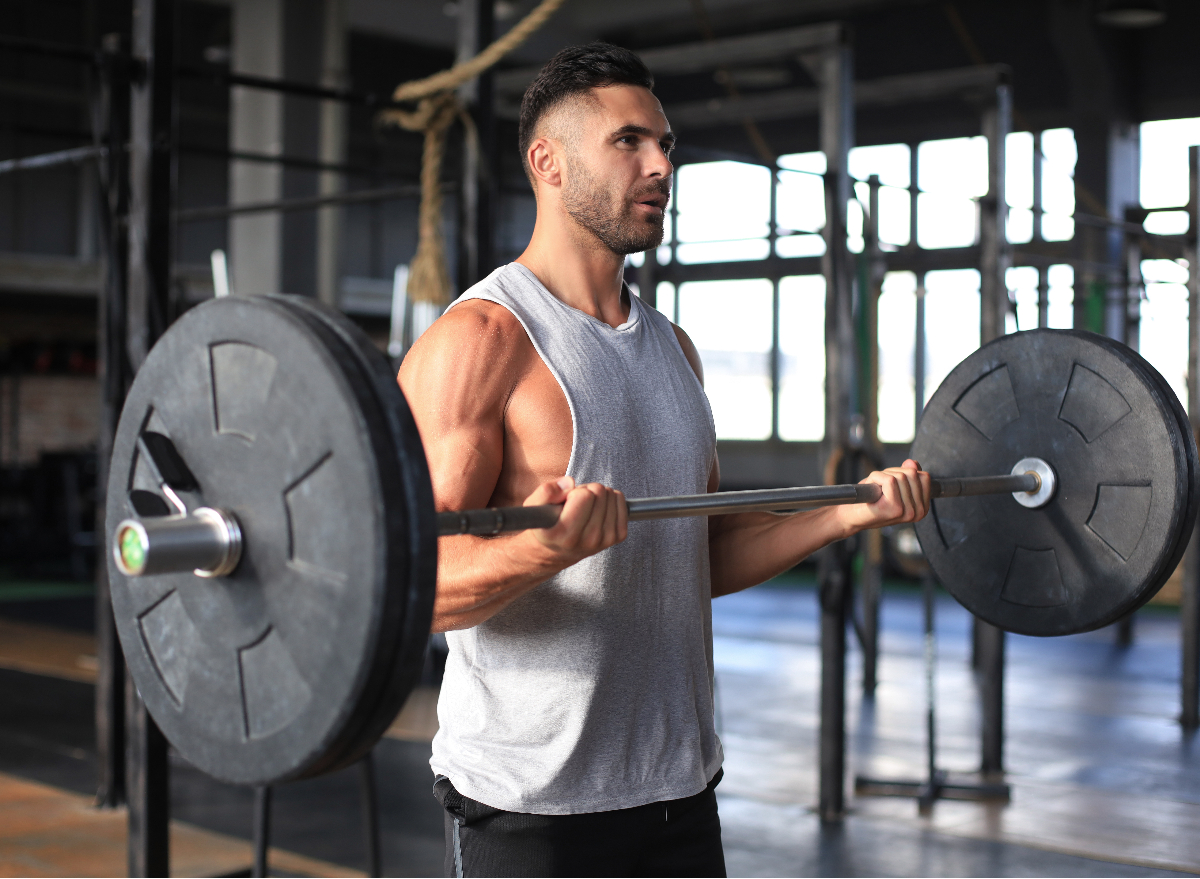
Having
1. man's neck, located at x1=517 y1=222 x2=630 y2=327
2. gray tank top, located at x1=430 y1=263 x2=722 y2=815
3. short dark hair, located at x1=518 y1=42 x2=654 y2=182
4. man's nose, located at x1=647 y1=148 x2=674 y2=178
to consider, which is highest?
short dark hair, located at x1=518 y1=42 x2=654 y2=182

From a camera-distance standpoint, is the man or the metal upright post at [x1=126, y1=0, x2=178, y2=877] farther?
the metal upright post at [x1=126, y1=0, x2=178, y2=877]

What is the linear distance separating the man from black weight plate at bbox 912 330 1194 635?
18.8 inches

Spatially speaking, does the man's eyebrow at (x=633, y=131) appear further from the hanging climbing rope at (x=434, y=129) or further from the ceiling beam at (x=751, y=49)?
the ceiling beam at (x=751, y=49)

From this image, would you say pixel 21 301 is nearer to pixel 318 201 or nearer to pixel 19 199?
pixel 19 199

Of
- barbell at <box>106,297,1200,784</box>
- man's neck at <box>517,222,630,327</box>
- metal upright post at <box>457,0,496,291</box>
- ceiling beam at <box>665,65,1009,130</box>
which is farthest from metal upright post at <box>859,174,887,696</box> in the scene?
barbell at <box>106,297,1200,784</box>

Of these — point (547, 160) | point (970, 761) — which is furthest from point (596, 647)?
point (970, 761)

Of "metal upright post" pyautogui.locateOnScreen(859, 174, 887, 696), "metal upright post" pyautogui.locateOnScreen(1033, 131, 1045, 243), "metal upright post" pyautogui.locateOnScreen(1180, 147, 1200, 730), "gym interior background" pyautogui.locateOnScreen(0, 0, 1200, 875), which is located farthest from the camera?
"metal upright post" pyautogui.locateOnScreen(1033, 131, 1045, 243)

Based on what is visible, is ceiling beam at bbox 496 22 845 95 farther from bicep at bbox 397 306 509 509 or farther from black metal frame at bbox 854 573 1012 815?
bicep at bbox 397 306 509 509

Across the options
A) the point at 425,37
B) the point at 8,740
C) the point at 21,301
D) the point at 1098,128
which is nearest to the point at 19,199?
the point at 21,301

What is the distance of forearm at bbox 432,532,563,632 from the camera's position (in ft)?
3.75

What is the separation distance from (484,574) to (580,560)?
96mm

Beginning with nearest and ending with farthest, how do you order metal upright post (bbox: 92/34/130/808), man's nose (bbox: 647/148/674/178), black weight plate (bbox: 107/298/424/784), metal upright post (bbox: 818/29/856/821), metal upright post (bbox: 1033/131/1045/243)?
black weight plate (bbox: 107/298/424/784) < man's nose (bbox: 647/148/674/178) < metal upright post (bbox: 92/34/130/808) < metal upright post (bbox: 818/29/856/821) < metal upright post (bbox: 1033/131/1045/243)

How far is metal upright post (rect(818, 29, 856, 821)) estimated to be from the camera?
11.1 feet

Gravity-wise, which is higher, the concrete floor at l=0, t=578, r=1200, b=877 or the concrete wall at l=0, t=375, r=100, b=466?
the concrete wall at l=0, t=375, r=100, b=466
